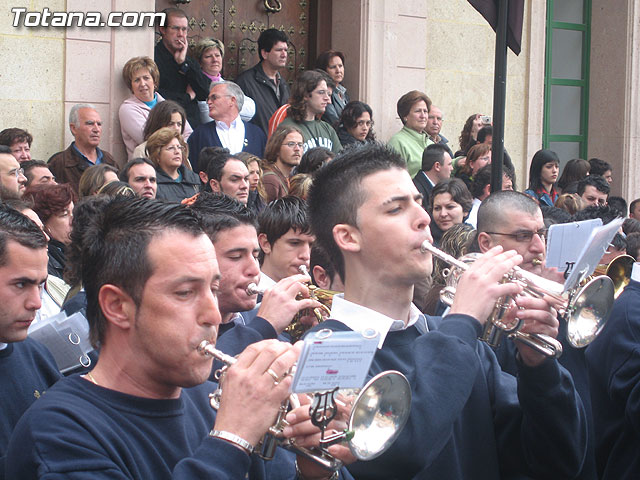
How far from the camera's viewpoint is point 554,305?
3.26 metres

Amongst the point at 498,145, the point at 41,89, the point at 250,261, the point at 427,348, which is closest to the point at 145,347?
the point at 427,348

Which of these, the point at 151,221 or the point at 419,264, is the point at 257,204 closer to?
the point at 419,264

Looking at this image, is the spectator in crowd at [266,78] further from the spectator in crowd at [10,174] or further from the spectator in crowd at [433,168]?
the spectator in crowd at [10,174]

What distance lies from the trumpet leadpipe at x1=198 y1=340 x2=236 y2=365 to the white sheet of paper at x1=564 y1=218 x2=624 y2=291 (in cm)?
138

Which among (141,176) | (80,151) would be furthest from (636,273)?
(80,151)

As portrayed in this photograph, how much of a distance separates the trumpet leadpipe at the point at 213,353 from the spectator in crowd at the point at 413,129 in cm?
738

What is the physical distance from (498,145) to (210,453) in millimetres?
3834

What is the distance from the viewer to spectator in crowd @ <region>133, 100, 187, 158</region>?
7.73m

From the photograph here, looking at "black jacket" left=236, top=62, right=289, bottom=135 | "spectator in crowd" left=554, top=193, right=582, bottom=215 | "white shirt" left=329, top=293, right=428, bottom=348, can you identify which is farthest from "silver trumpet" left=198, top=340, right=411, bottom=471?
"spectator in crowd" left=554, top=193, right=582, bottom=215

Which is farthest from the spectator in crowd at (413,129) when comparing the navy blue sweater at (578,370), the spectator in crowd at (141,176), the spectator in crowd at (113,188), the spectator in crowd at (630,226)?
the navy blue sweater at (578,370)

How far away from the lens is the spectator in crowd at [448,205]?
7711mm

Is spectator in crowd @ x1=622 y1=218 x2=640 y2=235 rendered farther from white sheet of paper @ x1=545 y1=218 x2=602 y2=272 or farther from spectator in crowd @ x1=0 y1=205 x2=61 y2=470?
spectator in crowd @ x1=0 y1=205 x2=61 y2=470

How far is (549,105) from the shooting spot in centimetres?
1350

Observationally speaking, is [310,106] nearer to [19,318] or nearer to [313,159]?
[313,159]
